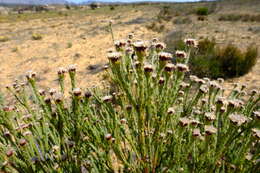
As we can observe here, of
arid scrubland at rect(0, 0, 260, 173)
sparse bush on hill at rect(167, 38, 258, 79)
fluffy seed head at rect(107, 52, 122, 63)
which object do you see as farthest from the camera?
sparse bush on hill at rect(167, 38, 258, 79)

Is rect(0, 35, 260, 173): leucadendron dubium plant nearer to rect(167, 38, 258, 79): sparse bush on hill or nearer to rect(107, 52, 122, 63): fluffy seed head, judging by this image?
rect(107, 52, 122, 63): fluffy seed head

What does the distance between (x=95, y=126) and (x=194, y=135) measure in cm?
73

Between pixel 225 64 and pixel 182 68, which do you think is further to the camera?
pixel 225 64

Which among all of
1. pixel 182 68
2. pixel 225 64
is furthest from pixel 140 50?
pixel 225 64

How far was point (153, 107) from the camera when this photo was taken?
1462 mm

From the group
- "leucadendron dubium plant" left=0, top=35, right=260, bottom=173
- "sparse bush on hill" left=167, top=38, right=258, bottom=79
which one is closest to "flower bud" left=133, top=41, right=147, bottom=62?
"leucadendron dubium plant" left=0, top=35, right=260, bottom=173

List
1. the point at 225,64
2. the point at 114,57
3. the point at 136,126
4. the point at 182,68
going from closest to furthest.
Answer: the point at 114,57
the point at 182,68
the point at 136,126
the point at 225,64

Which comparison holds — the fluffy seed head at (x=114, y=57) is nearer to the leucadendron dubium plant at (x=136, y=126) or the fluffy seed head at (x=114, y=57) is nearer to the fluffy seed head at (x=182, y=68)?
the leucadendron dubium plant at (x=136, y=126)

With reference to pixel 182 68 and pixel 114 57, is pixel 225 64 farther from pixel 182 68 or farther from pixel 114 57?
pixel 114 57

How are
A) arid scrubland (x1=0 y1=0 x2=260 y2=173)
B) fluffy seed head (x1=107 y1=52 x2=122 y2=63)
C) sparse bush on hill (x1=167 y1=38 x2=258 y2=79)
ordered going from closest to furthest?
fluffy seed head (x1=107 y1=52 x2=122 y2=63)
arid scrubland (x1=0 y1=0 x2=260 y2=173)
sparse bush on hill (x1=167 y1=38 x2=258 y2=79)

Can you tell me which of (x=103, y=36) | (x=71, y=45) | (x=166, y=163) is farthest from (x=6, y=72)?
(x=166, y=163)

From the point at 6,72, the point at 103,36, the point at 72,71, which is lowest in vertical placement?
the point at 6,72

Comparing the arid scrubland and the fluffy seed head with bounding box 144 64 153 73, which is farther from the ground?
the fluffy seed head with bounding box 144 64 153 73

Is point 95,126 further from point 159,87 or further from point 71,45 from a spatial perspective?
point 71,45
